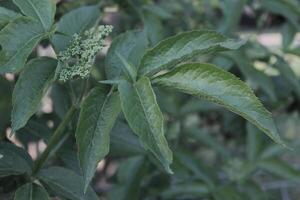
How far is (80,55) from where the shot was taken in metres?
0.83

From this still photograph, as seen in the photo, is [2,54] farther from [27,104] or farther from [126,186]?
[126,186]

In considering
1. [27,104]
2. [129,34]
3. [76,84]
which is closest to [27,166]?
[27,104]

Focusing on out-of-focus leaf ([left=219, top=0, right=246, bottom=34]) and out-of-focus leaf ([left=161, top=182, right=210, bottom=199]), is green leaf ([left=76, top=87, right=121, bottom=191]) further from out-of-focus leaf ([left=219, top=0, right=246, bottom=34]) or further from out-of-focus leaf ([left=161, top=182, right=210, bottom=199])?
out-of-focus leaf ([left=219, top=0, right=246, bottom=34])

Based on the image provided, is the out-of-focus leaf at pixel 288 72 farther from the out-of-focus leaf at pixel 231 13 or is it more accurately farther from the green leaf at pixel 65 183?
the green leaf at pixel 65 183

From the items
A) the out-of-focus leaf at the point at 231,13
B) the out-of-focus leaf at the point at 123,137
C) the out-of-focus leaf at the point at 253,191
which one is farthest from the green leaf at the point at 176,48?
the out-of-focus leaf at the point at 231,13

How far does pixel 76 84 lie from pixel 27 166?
0.52 meters

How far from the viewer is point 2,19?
83 cm

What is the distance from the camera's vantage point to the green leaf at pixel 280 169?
1.54 metres

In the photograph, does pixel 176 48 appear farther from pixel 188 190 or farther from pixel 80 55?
pixel 188 190

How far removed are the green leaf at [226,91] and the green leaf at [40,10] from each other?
0.69 ft

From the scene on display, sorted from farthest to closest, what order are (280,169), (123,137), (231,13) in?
1. (231,13)
2. (280,169)
3. (123,137)

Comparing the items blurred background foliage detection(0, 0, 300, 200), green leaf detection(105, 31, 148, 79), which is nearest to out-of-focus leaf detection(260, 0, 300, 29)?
blurred background foliage detection(0, 0, 300, 200)

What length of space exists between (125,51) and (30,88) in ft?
0.62

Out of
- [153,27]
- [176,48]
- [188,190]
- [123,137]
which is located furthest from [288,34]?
[176,48]
